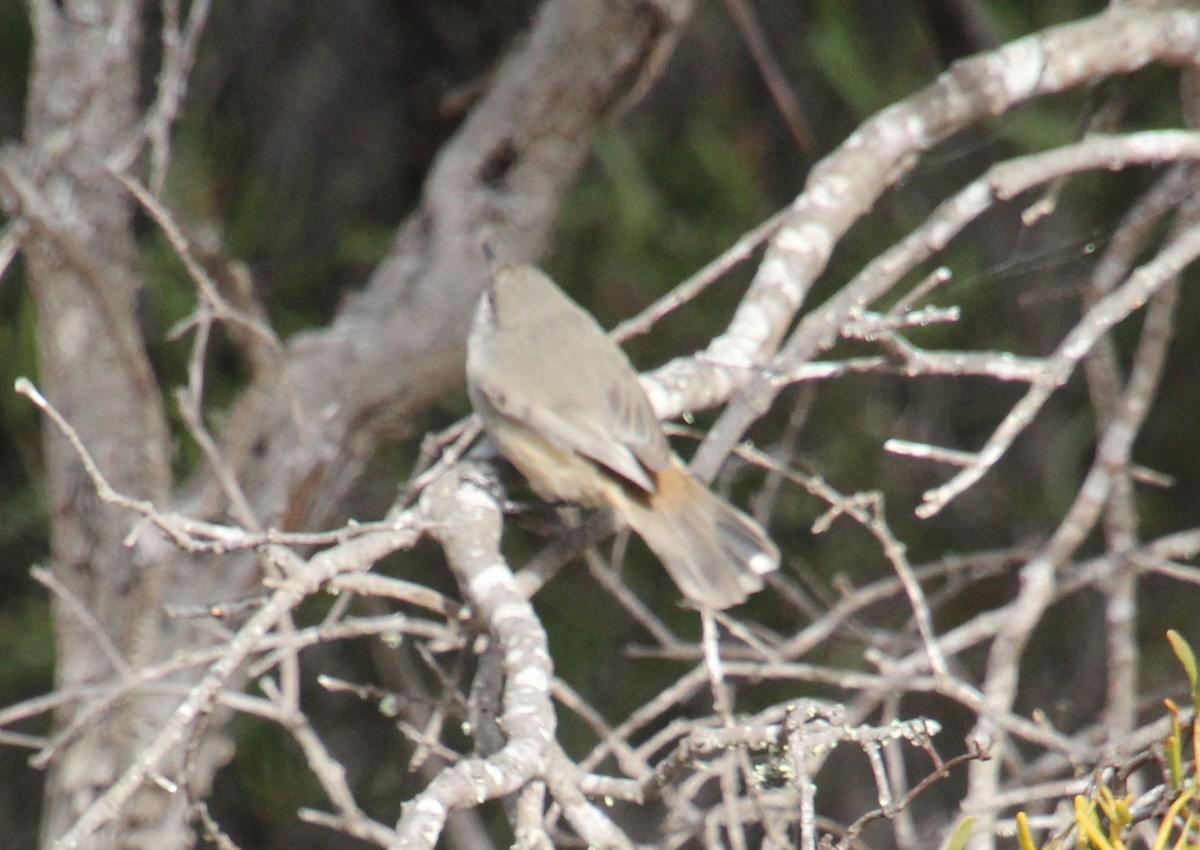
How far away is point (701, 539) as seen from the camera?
3090mm

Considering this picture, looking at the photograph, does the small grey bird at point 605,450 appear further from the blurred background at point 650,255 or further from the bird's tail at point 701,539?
the blurred background at point 650,255

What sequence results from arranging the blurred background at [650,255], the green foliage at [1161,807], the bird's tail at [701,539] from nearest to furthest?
the green foliage at [1161,807] → the bird's tail at [701,539] → the blurred background at [650,255]

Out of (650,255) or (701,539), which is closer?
(701,539)

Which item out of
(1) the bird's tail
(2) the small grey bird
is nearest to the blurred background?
(2) the small grey bird

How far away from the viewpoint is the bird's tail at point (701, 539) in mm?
2992

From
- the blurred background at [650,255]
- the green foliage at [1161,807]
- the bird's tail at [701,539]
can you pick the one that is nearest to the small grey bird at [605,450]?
the bird's tail at [701,539]

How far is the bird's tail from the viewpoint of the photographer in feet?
9.82

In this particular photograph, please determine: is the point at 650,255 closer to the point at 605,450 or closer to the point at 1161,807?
the point at 605,450

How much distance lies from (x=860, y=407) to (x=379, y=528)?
10.2ft

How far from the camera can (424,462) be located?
314 cm

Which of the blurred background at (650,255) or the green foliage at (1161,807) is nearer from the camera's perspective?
the green foliage at (1161,807)

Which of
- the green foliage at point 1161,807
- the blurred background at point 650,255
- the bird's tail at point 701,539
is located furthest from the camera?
the blurred background at point 650,255

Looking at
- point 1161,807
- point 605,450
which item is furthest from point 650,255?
point 1161,807

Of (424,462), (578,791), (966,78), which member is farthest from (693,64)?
(578,791)
